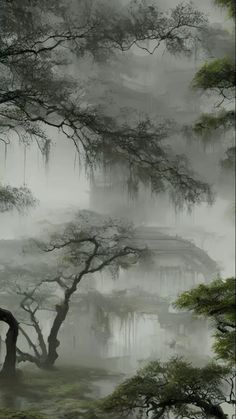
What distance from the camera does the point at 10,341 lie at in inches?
352

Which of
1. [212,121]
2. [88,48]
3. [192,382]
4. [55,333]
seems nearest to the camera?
[212,121]

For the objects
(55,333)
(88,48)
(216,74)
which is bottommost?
(55,333)

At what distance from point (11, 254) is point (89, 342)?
3984mm

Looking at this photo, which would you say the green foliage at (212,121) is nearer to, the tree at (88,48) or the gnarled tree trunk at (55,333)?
the tree at (88,48)

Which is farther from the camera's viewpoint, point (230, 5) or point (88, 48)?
point (88, 48)

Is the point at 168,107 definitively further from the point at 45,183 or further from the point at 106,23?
the point at 106,23

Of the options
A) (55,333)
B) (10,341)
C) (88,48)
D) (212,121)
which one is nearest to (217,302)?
(212,121)

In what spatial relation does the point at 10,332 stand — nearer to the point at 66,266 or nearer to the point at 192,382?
the point at 66,266

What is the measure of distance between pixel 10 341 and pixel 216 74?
6651mm

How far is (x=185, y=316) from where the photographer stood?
16938mm

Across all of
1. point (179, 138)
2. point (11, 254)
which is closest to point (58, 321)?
point (11, 254)

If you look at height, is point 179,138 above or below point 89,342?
above

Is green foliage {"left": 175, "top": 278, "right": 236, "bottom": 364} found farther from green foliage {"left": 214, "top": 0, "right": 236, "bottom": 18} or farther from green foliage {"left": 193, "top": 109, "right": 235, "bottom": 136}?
green foliage {"left": 214, "top": 0, "right": 236, "bottom": 18}

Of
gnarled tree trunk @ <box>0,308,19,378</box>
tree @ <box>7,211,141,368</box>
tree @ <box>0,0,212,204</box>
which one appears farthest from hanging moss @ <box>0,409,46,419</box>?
tree @ <box>7,211,141,368</box>
